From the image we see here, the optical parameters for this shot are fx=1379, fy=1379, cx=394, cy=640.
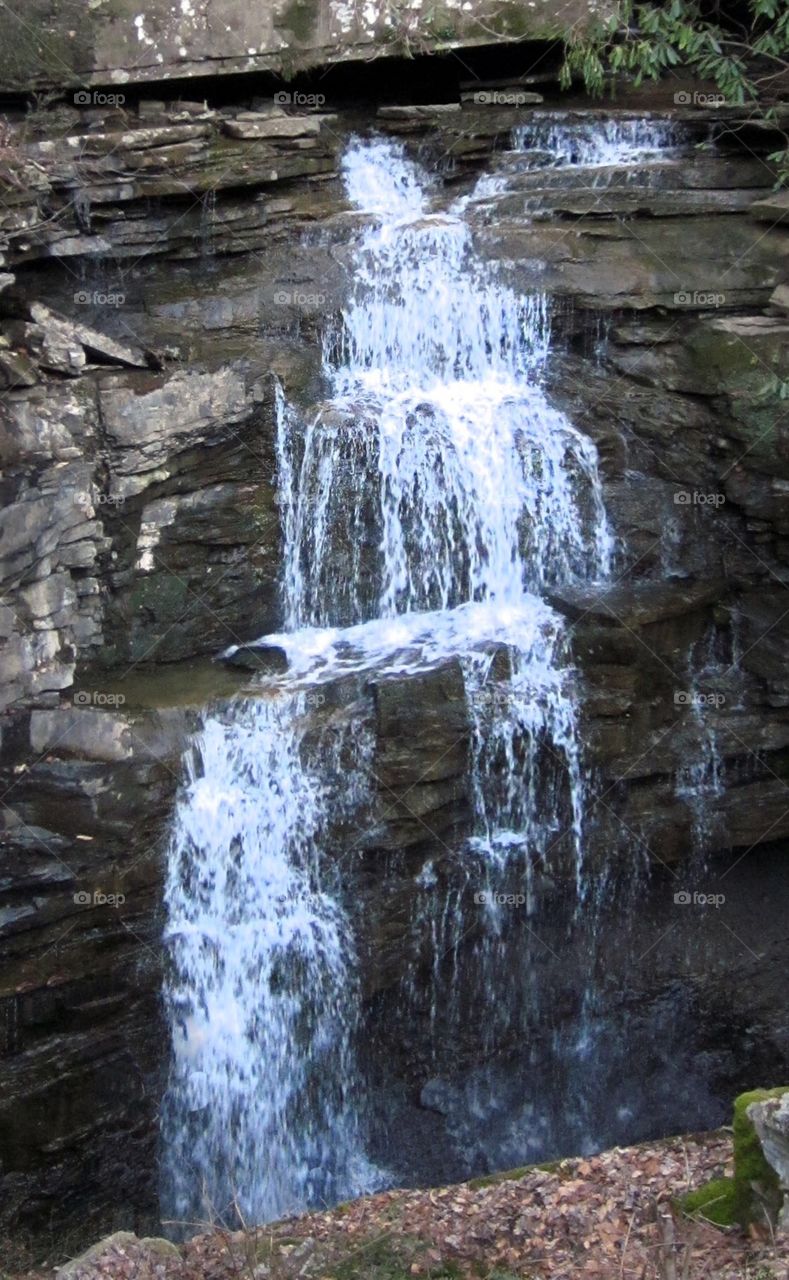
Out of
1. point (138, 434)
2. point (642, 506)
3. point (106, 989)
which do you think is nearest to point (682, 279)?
point (642, 506)

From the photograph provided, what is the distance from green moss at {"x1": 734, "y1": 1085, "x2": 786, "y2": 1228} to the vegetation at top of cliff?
26.7 ft

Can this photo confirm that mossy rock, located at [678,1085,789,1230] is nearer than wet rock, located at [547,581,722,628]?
Yes

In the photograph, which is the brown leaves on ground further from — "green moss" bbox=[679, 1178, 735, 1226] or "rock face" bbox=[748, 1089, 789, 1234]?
"rock face" bbox=[748, 1089, 789, 1234]

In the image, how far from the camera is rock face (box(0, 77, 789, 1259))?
33.6 feet

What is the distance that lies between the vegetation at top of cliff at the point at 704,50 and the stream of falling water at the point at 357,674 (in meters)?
2.08

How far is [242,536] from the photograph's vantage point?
11.5m

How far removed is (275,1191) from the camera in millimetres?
10688

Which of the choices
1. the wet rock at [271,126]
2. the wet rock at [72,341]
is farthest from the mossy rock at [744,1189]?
the wet rock at [271,126]

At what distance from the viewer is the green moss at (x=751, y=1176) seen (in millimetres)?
6371

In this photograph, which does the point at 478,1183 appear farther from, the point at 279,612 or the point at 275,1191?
the point at 279,612

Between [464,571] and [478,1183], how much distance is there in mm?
5171

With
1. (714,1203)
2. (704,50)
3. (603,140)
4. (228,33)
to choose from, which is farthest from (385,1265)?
(228,33)

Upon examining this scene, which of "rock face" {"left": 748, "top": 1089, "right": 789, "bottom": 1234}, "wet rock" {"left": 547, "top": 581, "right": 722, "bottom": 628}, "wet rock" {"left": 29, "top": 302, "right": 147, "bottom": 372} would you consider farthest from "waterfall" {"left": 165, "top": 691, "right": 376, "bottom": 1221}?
"rock face" {"left": 748, "top": 1089, "right": 789, "bottom": 1234}

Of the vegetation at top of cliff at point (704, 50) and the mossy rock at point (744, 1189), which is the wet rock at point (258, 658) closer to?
the mossy rock at point (744, 1189)
